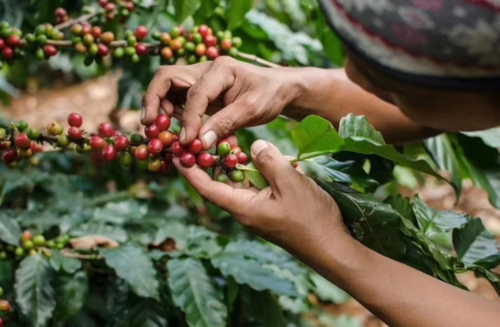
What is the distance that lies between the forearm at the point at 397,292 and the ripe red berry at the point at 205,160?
0.26 meters

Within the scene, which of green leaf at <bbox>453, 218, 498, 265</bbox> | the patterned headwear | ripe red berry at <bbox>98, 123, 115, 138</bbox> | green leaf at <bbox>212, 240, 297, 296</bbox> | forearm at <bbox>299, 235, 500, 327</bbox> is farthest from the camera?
green leaf at <bbox>212, 240, 297, 296</bbox>

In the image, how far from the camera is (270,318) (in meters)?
1.60

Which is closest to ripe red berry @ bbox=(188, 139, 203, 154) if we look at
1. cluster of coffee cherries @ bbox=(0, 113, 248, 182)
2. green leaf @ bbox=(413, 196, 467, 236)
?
cluster of coffee cherries @ bbox=(0, 113, 248, 182)

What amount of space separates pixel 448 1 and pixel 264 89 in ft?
1.96

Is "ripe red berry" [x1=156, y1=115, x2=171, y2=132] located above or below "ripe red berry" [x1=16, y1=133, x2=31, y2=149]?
above

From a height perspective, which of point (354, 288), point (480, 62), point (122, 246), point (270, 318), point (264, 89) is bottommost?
point (270, 318)

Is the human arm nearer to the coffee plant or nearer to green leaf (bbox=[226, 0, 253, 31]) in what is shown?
the coffee plant

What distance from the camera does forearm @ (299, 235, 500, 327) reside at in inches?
40.1

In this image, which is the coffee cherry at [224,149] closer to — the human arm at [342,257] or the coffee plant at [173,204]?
the coffee plant at [173,204]

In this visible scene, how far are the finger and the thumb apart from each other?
14cm

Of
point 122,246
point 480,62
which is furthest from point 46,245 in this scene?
point 480,62

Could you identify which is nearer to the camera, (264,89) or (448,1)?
(448,1)

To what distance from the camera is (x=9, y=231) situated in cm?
153

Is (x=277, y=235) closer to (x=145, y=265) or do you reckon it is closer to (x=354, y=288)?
(x=354, y=288)
